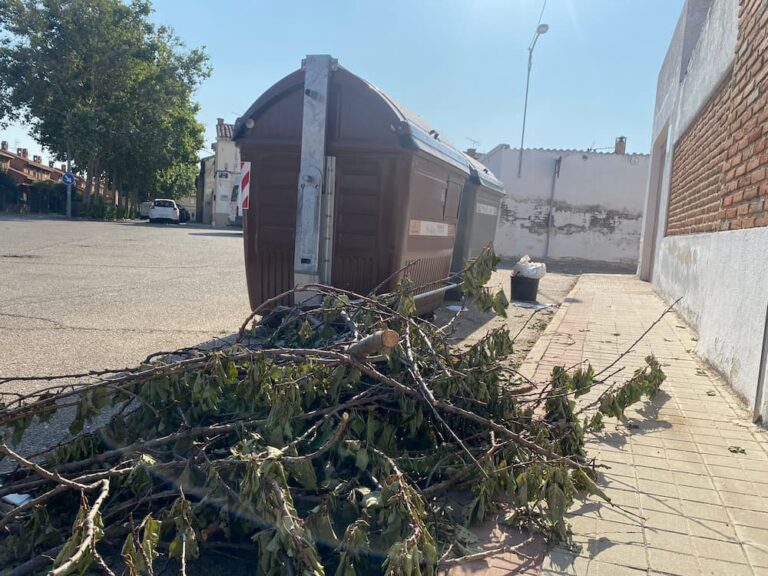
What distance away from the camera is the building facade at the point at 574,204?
25266 millimetres

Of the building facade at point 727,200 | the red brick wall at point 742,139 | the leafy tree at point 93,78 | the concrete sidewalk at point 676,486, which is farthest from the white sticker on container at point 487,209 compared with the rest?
the leafy tree at point 93,78

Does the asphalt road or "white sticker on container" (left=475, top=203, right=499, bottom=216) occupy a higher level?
"white sticker on container" (left=475, top=203, right=499, bottom=216)

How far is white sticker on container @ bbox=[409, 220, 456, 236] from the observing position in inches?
279

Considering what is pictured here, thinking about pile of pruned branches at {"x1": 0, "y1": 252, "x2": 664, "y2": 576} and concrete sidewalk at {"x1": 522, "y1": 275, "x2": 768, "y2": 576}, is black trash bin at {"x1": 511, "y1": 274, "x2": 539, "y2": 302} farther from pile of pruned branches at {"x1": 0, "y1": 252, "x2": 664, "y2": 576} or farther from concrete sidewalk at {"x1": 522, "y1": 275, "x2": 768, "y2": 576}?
pile of pruned branches at {"x1": 0, "y1": 252, "x2": 664, "y2": 576}

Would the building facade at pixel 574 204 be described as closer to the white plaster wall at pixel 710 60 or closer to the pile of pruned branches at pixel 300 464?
the white plaster wall at pixel 710 60

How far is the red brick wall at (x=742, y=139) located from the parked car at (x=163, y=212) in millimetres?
36265

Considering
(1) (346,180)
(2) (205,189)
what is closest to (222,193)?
(2) (205,189)

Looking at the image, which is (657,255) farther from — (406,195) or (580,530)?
(580,530)

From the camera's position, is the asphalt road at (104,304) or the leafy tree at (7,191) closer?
the asphalt road at (104,304)

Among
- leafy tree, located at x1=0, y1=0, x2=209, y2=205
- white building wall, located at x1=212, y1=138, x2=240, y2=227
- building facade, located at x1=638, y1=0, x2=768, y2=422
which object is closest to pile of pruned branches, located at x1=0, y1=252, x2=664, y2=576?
building facade, located at x1=638, y1=0, x2=768, y2=422

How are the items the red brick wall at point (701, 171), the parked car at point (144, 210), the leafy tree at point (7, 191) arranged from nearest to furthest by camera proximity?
the red brick wall at point (701, 171)
the leafy tree at point (7, 191)
the parked car at point (144, 210)

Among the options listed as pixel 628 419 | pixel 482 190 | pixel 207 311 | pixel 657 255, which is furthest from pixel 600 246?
pixel 628 419

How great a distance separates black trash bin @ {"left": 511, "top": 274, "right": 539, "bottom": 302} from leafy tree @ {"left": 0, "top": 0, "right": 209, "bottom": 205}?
30.5 m

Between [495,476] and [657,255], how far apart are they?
455 inches
